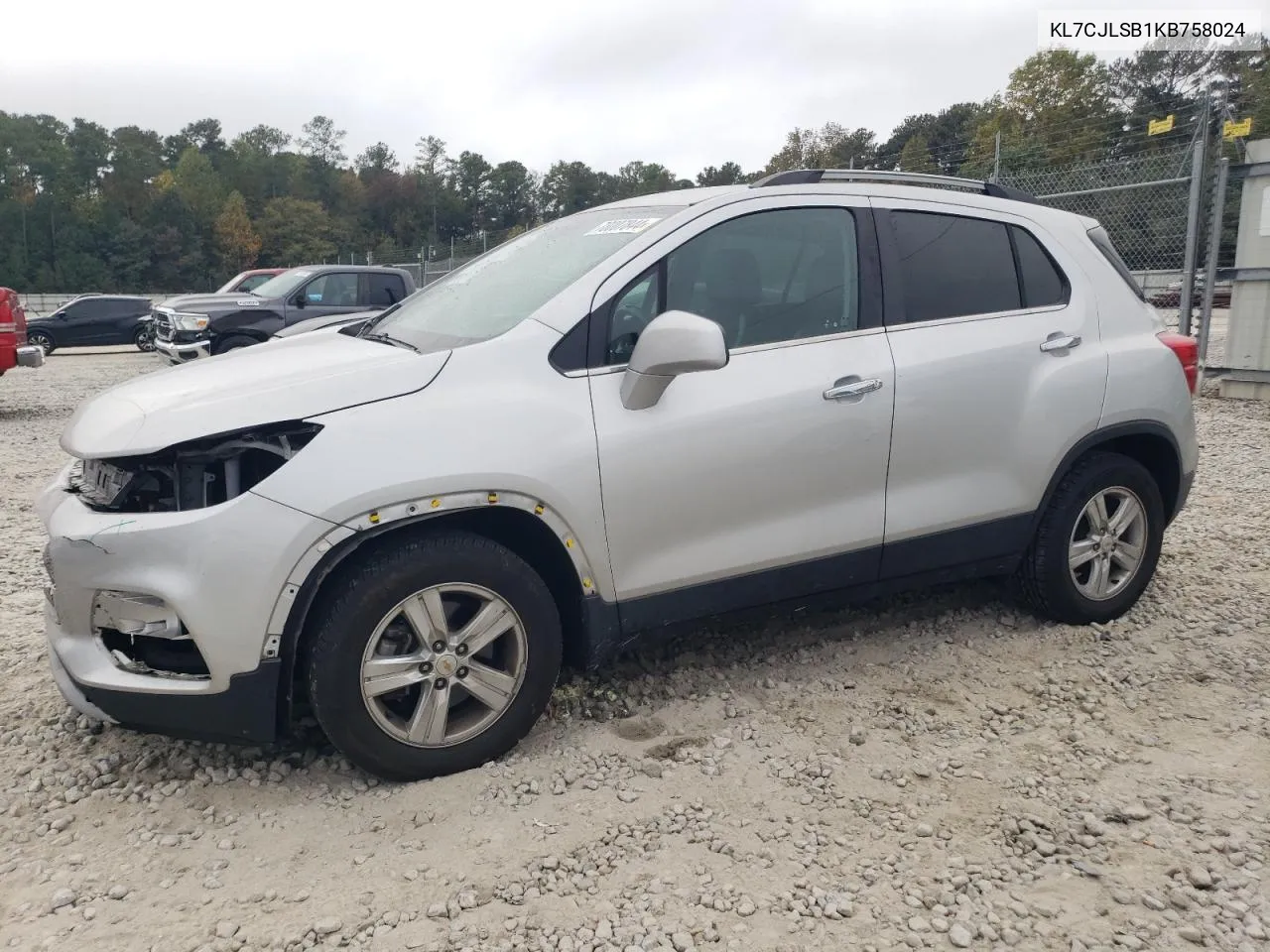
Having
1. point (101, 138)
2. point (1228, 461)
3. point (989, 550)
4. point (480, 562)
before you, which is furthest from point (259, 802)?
point (101, 138)

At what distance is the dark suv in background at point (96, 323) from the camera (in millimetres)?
21156

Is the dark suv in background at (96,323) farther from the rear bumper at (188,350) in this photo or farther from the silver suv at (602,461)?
the silver suv at (602,461)

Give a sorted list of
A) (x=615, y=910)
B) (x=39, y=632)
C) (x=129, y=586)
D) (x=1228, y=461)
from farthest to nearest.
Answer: (x=1228, y=461) → (x=39, y=632) → (x=129, y=586) → (x=615, y=910)

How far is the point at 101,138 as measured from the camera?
255ft

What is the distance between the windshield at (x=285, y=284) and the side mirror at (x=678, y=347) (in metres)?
11.4

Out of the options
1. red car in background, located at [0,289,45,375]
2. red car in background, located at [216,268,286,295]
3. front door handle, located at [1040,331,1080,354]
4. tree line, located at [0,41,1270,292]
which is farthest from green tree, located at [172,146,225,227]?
front door handle, located at [1040,331,1080,354]

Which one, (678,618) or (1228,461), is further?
(1228,461)

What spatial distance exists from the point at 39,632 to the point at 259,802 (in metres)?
1.90

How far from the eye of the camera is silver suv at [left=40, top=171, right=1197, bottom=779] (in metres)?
2.64

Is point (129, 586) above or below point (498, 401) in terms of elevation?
below

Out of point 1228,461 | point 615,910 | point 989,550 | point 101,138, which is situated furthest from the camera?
point 101,138

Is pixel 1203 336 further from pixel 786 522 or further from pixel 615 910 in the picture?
pixel 615 910

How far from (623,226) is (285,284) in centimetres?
1125

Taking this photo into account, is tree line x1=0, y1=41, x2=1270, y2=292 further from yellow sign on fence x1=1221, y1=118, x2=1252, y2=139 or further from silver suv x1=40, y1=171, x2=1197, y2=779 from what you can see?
silver suv x1=40, y1=171, x2=1197, y2=779
